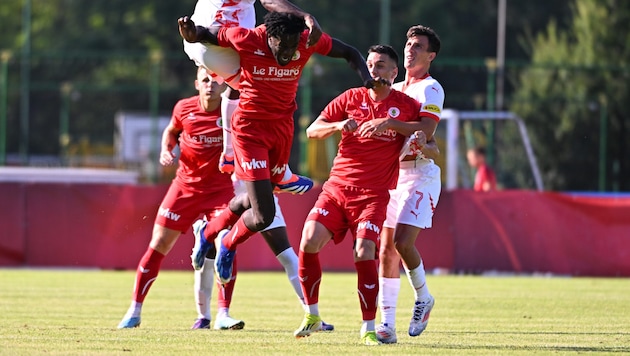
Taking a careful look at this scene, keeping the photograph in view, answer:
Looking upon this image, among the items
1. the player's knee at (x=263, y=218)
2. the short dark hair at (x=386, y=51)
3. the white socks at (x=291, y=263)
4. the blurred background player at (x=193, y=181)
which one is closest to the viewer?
the player's knee at (x=263, y=218)

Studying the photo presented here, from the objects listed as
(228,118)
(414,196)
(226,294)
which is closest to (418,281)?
(414,196)

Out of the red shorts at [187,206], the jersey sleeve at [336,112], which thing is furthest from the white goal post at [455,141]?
the jersey sleeve at [336,112]

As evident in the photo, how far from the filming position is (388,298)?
385 inches

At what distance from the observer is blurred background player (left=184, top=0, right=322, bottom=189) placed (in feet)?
31.1

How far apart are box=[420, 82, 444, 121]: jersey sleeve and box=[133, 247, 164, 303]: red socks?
2750 millimetres

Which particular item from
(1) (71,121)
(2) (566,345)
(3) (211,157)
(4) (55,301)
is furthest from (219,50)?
(1) (71,121)

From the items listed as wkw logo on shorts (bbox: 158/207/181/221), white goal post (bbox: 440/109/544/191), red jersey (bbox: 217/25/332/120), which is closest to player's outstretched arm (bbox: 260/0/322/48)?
red jersey (bbox: 217/25/332/120)

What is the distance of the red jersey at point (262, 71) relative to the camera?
9367 mm

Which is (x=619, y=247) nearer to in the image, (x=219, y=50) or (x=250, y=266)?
(x=250, y=266)

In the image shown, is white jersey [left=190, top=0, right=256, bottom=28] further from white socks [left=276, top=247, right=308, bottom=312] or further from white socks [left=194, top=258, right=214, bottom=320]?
white socks [left=194, top=258, right=214, bottom=320]

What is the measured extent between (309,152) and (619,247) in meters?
10.6

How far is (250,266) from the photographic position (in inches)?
758

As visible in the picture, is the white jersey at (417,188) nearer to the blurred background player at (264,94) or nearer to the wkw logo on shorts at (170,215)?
the blurred background player at (264,94)

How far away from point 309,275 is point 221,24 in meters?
2.08
